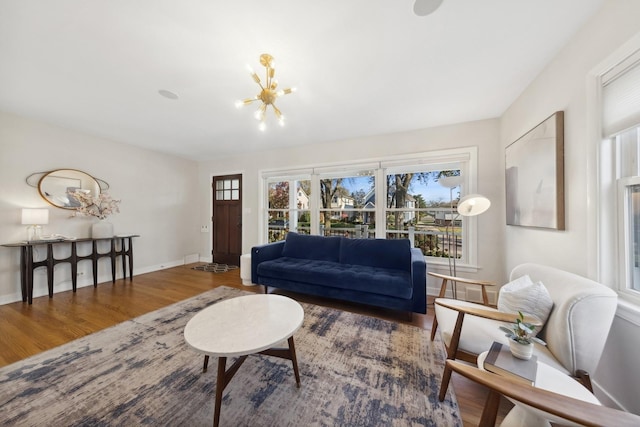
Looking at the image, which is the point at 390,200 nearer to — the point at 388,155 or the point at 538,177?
the point at 388,155

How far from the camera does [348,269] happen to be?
9.34 feet

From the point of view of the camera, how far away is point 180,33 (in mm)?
1599

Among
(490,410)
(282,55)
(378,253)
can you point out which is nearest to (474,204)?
(378,253)

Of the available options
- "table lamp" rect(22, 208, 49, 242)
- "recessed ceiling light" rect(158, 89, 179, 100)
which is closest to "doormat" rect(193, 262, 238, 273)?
"table lamp" rect(22, 208, 49, 242)

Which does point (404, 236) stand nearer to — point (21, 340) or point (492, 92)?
point (492, 92)

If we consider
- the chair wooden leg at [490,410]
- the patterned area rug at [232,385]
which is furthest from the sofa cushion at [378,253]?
the chair wooden leg at [490,410]

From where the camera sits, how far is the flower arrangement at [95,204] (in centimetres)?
337

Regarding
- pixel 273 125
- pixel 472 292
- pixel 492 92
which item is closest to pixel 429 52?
pixel 492 92

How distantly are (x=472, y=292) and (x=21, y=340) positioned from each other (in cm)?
499

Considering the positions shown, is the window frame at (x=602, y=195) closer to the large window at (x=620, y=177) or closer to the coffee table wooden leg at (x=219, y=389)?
the large window at (x=620, y=177)

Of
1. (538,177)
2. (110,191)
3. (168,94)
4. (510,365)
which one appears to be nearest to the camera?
(510,365)

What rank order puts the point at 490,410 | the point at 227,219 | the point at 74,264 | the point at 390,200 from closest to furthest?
the point at 490,410
the point at 74,264
the point at 390,200
the point at 227,219

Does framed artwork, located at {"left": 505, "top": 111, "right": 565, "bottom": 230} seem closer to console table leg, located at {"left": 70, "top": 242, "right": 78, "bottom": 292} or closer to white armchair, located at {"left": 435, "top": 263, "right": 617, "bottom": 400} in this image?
white armchair, located at {"left": 435, "top": 263, "right": 617, "bottom": 400}

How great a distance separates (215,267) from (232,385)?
3.59 m
